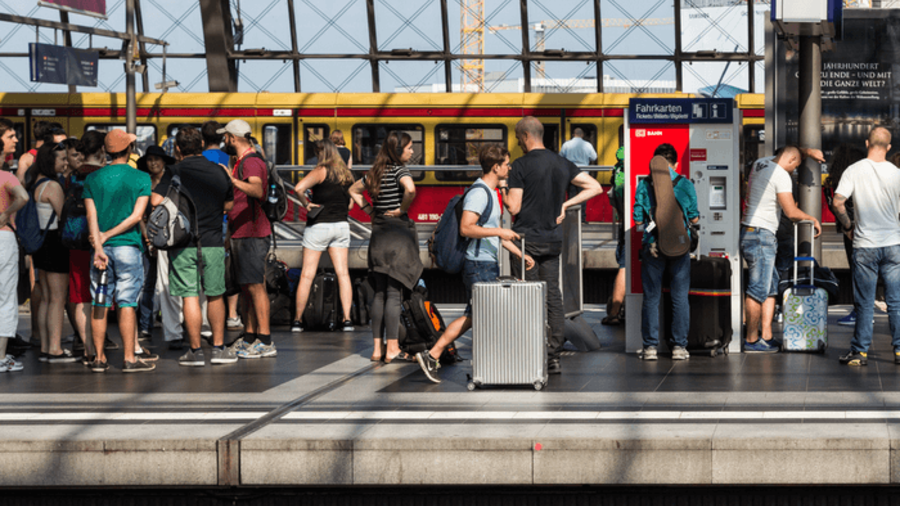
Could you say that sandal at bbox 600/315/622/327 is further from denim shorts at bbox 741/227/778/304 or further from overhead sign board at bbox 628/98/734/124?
overhead sign board at bbox 628/98/734/124

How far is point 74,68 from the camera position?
17.7 m

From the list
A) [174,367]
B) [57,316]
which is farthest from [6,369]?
[174,367]

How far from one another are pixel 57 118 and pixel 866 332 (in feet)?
46.0

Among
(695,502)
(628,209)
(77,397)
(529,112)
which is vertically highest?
(529,112)

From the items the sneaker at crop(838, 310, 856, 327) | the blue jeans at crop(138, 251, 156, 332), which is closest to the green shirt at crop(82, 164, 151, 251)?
the blue jeans at crop(138, 251, 156, 332)

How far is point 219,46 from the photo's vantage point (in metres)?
19.3

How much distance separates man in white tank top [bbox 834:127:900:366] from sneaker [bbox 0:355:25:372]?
577 centimetres

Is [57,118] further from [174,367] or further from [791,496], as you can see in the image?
[791,496]

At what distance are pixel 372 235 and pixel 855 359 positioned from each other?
3.46 metres

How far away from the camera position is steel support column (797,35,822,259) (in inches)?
309

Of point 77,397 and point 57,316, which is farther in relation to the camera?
point 57,316

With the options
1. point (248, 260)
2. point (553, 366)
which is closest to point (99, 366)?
point (248, 260)

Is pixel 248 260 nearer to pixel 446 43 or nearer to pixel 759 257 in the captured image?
pixel 759 257

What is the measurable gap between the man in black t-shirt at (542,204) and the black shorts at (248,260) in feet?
6.53
